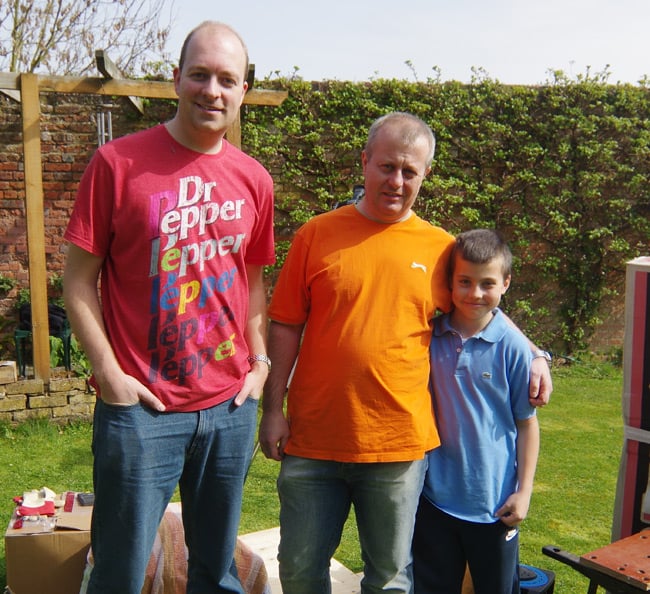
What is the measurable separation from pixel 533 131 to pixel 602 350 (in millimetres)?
2641

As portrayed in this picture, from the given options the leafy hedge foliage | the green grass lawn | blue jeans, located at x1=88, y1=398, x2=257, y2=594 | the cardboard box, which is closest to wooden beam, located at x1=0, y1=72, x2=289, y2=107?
the leafy hedge foliage

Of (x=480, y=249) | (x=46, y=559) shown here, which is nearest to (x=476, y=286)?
(x=480, y=249)

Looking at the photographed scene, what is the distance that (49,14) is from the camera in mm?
11023

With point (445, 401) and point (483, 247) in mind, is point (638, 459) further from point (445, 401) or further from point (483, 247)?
point (483, 247)

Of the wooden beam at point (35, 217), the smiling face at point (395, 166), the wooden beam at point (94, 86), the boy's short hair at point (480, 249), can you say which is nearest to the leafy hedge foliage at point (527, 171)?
the wooden beam at point (94, 86)

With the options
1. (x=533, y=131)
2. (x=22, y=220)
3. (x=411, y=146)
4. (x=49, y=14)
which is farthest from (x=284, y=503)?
(x=49, y=14)

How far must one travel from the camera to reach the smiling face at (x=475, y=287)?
2.07 metres

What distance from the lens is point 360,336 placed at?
76.2 inches

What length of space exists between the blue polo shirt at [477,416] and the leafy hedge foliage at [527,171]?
530 centimetres

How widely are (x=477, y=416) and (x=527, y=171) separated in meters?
6.29

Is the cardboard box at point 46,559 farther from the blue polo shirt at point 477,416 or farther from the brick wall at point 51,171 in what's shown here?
the brick wall at point 51,171

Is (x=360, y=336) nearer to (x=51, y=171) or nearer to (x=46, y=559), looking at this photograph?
(x=46, y=559)

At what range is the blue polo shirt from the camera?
2072mm

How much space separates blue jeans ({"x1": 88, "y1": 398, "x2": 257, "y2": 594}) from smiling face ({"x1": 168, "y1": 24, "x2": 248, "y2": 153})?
74 centimetres
